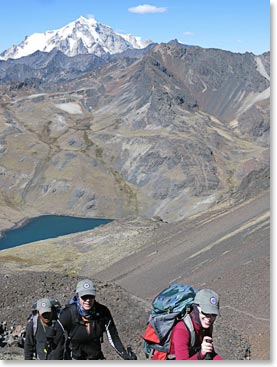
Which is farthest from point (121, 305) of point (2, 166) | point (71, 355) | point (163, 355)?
point (2, 166)

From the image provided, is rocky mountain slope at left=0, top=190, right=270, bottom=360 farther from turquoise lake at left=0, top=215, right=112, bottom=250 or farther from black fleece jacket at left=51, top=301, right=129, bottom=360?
turquoise lake at left=0, top=215, right=112, bottom=250

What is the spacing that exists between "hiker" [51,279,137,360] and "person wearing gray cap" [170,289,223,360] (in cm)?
184

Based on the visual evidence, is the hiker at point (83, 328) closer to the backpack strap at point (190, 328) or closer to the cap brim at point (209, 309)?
the backpack strap at point (190, 328)

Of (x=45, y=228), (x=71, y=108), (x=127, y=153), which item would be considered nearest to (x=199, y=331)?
(x=45, y=228)

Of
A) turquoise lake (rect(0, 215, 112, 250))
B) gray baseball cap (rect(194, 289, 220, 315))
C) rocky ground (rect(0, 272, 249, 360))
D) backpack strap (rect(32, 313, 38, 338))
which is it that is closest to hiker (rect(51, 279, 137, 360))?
backpack strap (rect(32, 313, 38, 338))

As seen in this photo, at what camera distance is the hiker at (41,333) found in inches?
370

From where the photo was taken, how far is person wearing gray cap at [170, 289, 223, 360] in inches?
272

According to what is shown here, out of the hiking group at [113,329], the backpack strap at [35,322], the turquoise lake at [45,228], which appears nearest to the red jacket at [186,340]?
the hiking group at [113,329]

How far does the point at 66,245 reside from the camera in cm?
7100

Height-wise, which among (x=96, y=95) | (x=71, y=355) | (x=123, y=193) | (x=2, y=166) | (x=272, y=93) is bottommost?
(x=71, y=355)

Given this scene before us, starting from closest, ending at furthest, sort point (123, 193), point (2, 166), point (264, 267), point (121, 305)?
point (121, 305) < point (264, 267) < point (123, 193) < point (2, 166)

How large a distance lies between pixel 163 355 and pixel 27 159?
12925 cm

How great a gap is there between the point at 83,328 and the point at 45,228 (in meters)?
101

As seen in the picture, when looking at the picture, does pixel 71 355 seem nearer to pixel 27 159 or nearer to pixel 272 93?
pixel 272 93
